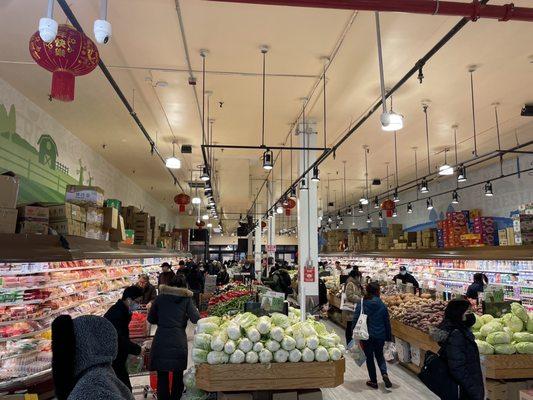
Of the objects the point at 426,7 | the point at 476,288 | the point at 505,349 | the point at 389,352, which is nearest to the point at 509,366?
the point at 505,349

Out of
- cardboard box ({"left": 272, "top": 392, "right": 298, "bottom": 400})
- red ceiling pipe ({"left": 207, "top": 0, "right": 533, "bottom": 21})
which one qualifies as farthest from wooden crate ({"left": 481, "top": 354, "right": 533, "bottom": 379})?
red ceiling pipe ({"left": 207, "top": 0, "right": 533, "bottom": 21})

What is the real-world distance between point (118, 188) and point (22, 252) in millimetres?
10741

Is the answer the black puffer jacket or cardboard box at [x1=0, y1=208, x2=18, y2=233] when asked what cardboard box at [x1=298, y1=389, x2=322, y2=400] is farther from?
cardboard box at [x1=0, y1=208, x2=18, y2=233]

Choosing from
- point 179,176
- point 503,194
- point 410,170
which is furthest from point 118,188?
point 503,194

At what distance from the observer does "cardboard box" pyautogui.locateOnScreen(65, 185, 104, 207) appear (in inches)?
240

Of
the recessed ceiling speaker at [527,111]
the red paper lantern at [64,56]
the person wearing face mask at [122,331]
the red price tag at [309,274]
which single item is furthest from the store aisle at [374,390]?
the recessed ceiling speaker at [527,111]

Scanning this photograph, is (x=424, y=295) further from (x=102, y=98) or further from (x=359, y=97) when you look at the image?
(x=102, y=98)

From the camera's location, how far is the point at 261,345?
411cm

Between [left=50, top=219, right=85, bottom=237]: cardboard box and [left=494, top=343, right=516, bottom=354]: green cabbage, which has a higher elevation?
[left=50, top=219, right=85, bottom=237]: cardboard box

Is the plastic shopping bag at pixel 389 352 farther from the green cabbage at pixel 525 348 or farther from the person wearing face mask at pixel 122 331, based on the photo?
the person wearing face mask at pixel 122 331

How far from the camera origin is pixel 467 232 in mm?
12188

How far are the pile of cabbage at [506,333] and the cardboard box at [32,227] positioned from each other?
555 centimetres

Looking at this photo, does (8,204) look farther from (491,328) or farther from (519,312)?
(519,312)

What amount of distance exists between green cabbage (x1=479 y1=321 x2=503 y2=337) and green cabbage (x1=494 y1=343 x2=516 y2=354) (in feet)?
0.85
